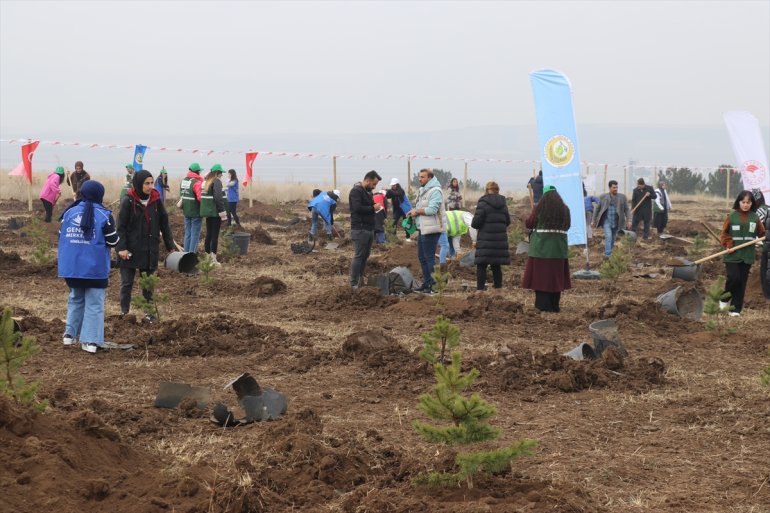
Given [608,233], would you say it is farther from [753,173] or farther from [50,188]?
[50,188]

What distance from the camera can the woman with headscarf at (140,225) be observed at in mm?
9669

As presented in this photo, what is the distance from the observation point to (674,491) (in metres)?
5.27

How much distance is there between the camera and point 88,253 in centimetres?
840

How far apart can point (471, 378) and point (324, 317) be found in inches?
275

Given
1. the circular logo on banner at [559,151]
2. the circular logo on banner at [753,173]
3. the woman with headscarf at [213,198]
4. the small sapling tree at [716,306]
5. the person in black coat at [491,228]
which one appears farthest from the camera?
the circular logo on banner at [753,173]

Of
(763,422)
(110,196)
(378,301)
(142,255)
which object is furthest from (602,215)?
(110,196)

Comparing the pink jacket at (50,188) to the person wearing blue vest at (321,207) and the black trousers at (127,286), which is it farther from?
the black trousers at (127,286)

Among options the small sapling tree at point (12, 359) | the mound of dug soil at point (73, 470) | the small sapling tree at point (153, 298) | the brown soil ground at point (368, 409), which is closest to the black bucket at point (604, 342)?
the brown soil ground at point (368, 409)

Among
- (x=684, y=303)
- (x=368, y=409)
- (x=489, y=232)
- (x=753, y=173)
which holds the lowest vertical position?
(x=368, y=409)

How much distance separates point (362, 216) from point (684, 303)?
405 centimetres

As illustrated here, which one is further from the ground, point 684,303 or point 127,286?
point 127,286

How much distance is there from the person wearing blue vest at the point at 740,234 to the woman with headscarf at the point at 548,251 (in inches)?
72.7

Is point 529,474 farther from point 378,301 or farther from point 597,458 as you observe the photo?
point 378,301

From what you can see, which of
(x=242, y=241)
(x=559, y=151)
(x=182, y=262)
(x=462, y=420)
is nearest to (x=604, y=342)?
(x=462, y=420)
